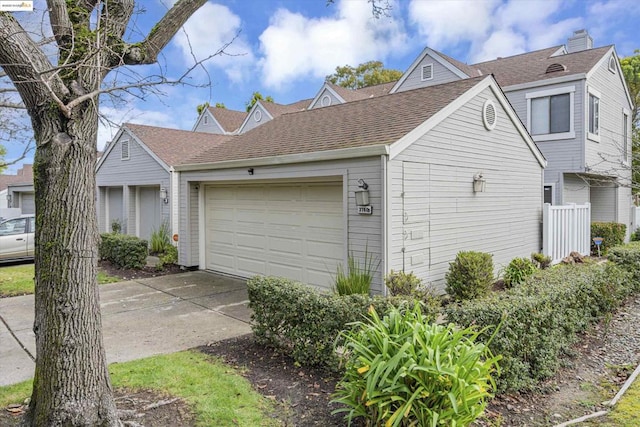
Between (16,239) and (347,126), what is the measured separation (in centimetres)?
1025

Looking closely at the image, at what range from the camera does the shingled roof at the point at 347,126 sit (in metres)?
7.79

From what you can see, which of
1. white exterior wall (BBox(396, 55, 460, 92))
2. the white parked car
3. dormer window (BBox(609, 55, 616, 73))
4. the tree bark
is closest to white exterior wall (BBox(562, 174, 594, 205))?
dormer window (BBox(609, 55, 616, 73))

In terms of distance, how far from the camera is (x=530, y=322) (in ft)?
14.3

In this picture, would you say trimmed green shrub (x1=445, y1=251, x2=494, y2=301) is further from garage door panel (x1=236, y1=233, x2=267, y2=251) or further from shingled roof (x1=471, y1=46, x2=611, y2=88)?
shingled roof (x1=471, y1=46, x2=611, y2=88)

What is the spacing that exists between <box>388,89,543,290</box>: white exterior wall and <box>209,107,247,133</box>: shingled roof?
64.6 feet

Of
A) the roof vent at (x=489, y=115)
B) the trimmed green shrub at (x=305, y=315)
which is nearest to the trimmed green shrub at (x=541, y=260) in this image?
the roof vent at (x=489, y=115)

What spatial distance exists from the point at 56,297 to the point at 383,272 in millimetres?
4624

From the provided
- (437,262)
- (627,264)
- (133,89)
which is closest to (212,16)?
(133,89)

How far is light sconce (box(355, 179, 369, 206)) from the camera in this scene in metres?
6.89

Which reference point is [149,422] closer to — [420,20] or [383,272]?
[383,272]

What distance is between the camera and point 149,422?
3.48 metres

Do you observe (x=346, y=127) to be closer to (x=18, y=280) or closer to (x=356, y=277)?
(x=356, y=277)

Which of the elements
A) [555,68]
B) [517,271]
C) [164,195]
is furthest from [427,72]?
[164,195]

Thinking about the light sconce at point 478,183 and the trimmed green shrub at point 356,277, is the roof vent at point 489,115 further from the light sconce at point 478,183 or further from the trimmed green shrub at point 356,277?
the trimmed green shrub at point 356,277
